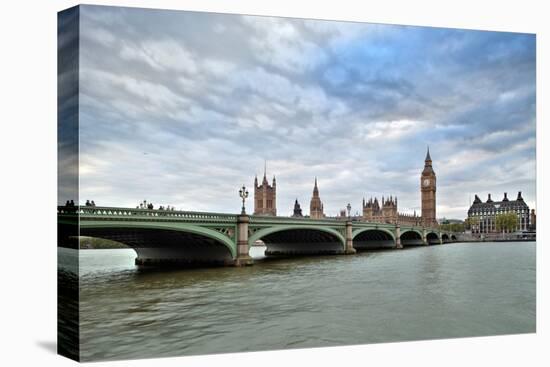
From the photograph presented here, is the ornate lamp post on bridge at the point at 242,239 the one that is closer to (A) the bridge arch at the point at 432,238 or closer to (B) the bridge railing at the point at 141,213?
(B) the bridge railing at the point at 141,213

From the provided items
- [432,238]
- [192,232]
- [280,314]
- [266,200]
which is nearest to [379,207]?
[432,238]

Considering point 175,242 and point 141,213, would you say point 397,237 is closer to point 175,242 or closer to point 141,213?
point 175,242

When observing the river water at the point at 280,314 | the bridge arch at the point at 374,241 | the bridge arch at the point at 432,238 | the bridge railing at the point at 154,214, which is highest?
the bridge railing at the point at 154,214

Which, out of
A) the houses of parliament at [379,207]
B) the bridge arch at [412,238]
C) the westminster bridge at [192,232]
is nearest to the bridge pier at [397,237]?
the houses of parliament at [379,207]

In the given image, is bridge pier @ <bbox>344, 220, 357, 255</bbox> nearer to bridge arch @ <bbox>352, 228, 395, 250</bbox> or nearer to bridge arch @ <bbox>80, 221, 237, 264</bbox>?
bridge arch @ <bbox>352, 228, 395, 250</bbox>

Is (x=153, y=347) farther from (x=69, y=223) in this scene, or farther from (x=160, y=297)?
(x=160, y=297)

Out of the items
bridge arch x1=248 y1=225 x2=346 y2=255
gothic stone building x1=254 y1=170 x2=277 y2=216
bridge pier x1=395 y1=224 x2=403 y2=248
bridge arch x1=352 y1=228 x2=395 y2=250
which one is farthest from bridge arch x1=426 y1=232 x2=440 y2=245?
bridge arch x1=248 y1=225 x2=346 y2=255
